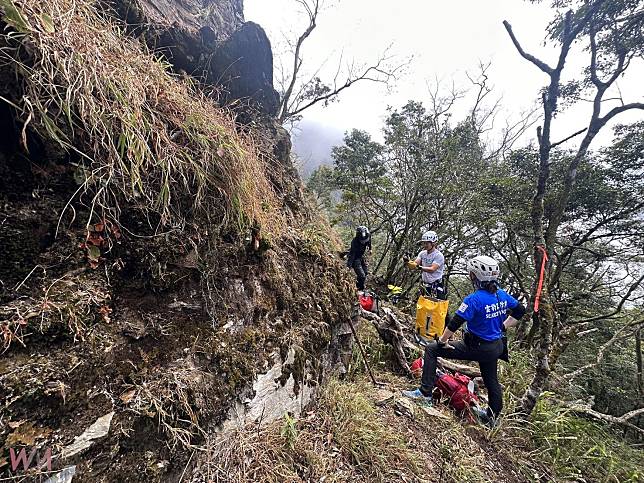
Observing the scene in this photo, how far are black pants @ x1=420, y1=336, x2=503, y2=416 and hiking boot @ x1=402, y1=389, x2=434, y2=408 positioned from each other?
58mm

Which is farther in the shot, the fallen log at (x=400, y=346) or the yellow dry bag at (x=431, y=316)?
the yellow dry bag at (x=431, y=316)

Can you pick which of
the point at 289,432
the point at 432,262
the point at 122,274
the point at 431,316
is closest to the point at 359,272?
the point at 432,262

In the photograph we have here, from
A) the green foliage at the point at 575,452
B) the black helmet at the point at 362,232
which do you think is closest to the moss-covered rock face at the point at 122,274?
the green foliage at the point at 575,452

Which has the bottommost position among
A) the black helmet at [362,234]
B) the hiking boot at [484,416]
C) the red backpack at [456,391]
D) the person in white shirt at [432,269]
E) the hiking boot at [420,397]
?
the hiking boot at [420,397]

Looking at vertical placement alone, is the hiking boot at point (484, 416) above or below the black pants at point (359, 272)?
below

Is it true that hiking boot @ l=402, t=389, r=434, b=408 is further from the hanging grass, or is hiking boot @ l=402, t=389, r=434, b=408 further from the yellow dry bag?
the hanging grass

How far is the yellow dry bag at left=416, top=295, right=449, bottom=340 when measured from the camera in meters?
5.38

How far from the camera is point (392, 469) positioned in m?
2.60

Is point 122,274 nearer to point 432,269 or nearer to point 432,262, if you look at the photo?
point 432,269

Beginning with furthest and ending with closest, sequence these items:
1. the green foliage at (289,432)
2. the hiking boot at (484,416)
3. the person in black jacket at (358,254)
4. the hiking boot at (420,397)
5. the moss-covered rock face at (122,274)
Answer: the person in black jacket at (358,254), the hiking boot at (420,397), the hiking boot at (484,416), the green foliage at (289,432), the moss-covered rock face at (122,274)

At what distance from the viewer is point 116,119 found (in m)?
1.82

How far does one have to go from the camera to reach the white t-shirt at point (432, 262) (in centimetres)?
552

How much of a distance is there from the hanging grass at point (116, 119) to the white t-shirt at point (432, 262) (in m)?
4.14

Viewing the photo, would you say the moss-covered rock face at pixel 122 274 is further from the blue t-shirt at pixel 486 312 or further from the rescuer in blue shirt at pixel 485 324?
the blue t-shirt at pixel 486 312
